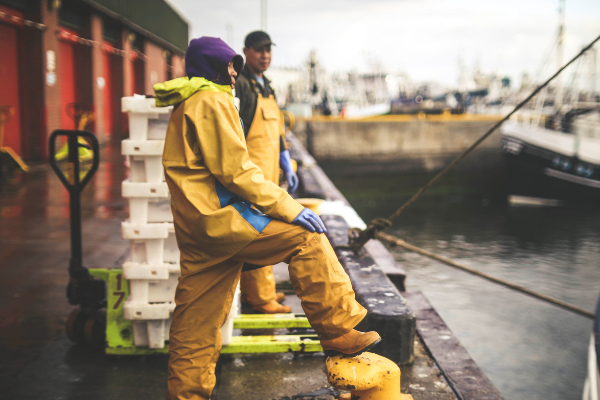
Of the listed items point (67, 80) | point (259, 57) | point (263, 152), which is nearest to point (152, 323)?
point (263, 152)

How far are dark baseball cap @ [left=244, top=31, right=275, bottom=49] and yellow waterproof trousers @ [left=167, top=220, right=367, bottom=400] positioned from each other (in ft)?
6.20

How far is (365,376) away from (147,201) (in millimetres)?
1574

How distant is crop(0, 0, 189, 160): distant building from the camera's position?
11711 mm

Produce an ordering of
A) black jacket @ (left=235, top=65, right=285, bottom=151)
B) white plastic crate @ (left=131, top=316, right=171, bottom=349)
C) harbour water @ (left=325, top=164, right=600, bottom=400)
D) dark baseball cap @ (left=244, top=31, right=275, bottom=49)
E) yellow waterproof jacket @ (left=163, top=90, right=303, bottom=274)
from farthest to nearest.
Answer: harbour water @ (left=325, top=164, right=600, bottom=400) < dark baseball cap @ (left=244, top=31, right=275, bottom=49) < black jacket @ (left=235, top=65, right=285, bottom=151) < white plastic crate @ (left=131, top=316, right=171, bottom=349) < yellow waterproof jacket @ (left=163, top=90, right=303, bottom=274)

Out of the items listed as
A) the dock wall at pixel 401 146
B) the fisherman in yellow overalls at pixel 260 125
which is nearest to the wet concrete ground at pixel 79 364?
the fisherman in yellow overalls at pixel 260 125

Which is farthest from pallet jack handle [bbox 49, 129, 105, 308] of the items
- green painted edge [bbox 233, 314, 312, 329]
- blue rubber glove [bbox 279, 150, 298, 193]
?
blue rubber glove [bbox 279, 150, 298, 193]

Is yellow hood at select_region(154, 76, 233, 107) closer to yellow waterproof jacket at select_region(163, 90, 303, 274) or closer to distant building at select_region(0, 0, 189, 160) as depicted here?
yellow waterproof jacket at select_region(163, 90, 303, 274)

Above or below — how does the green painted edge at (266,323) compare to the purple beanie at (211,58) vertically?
below

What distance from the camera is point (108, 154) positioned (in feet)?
47.9

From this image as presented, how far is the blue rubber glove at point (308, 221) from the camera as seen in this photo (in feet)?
7.63

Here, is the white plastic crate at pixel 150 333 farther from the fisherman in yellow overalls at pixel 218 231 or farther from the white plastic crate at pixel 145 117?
the white plastic crate at pixel 145 117

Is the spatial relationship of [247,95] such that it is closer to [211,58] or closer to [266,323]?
[211,58]

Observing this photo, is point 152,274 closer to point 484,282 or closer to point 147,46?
point 484,282

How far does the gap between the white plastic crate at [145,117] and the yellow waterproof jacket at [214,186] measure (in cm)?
61
